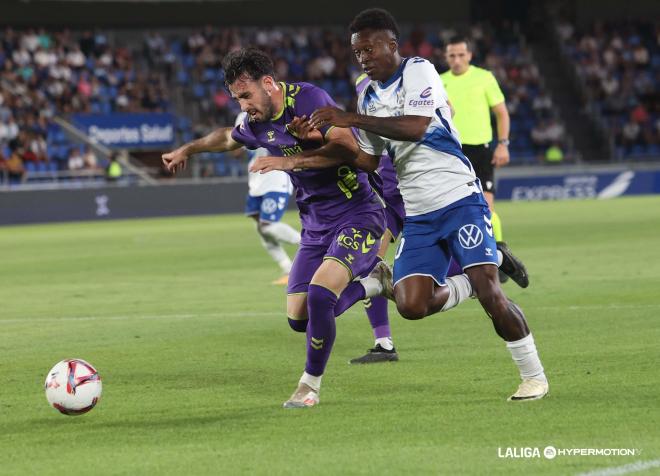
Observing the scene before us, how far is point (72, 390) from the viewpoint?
7012 millimetres

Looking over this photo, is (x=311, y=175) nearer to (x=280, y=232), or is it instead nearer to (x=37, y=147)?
(x=280, y=232)

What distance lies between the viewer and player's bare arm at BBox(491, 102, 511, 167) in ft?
44.2

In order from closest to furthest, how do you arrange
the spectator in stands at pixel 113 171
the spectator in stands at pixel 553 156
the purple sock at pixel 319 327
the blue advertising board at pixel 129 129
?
the purple sock at pixel 319 327
the spectator in stands at pixel 113 171
the blue advertising board at pixel 129 129
the spectator in stands at pixel 553 156

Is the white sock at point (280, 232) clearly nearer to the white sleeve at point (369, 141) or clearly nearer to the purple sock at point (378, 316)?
the purple sock at point (378, 316)

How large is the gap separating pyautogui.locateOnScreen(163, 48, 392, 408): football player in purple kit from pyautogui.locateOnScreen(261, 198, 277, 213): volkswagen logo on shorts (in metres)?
7.66

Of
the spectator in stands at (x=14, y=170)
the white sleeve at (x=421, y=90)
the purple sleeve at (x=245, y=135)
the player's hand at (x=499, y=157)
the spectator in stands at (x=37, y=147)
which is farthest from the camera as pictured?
the spectator in stands at (x=37, y=147)

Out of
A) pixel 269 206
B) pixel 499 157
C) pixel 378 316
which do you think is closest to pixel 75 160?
pixel 269 206

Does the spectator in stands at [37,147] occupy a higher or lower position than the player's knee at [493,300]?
lower

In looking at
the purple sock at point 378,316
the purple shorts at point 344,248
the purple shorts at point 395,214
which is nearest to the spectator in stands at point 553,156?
the purple shorts at point 395,214

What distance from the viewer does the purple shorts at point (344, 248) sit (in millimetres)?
7613

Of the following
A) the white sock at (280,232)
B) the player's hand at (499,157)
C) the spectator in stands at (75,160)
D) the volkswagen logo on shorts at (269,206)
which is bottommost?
the spectator in stands at (75,160)

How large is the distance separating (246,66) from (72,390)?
2.10 metres

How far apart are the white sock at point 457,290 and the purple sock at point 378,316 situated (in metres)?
1.61

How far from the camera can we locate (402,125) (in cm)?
702
